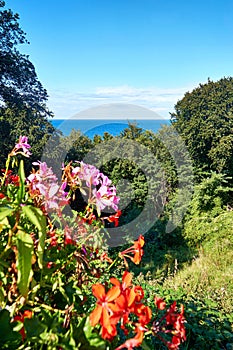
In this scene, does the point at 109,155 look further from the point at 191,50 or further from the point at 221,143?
the point at 191,50

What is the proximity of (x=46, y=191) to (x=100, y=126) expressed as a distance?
4.12 meters

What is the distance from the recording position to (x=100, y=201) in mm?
683

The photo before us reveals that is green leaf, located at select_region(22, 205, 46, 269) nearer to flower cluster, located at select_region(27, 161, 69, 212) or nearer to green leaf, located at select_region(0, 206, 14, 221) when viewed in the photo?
green leaf, located at select_region(0, 206, 14, 221)

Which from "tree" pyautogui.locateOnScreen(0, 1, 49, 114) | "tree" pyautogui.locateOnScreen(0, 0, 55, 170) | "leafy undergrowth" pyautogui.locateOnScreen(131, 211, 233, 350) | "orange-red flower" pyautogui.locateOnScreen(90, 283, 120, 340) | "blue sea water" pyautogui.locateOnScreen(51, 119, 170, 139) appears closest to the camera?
"orange-red flower" pyautogui.locateOnScreen(90, 283, 120, 340)

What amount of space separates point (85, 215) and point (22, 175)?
29cm

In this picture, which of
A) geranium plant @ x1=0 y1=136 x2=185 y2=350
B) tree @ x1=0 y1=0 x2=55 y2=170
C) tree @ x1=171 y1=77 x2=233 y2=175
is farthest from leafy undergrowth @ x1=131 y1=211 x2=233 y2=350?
tree @ x1=0 y1=0 x2=55 y2=170

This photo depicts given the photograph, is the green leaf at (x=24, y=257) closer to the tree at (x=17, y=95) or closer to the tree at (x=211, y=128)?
the tree at (x=17, y=95)

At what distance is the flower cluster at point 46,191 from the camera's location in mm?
632

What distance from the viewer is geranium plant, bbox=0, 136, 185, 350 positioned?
1.40 feet

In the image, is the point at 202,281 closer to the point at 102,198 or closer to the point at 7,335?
the point at 102,198

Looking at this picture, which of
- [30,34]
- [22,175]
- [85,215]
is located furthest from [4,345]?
[30,34]

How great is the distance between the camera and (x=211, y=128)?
6.30 m

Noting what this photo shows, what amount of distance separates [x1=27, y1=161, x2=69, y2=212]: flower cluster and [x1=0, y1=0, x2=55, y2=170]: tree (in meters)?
4.85

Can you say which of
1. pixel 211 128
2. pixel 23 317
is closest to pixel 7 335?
pixel 23 317
